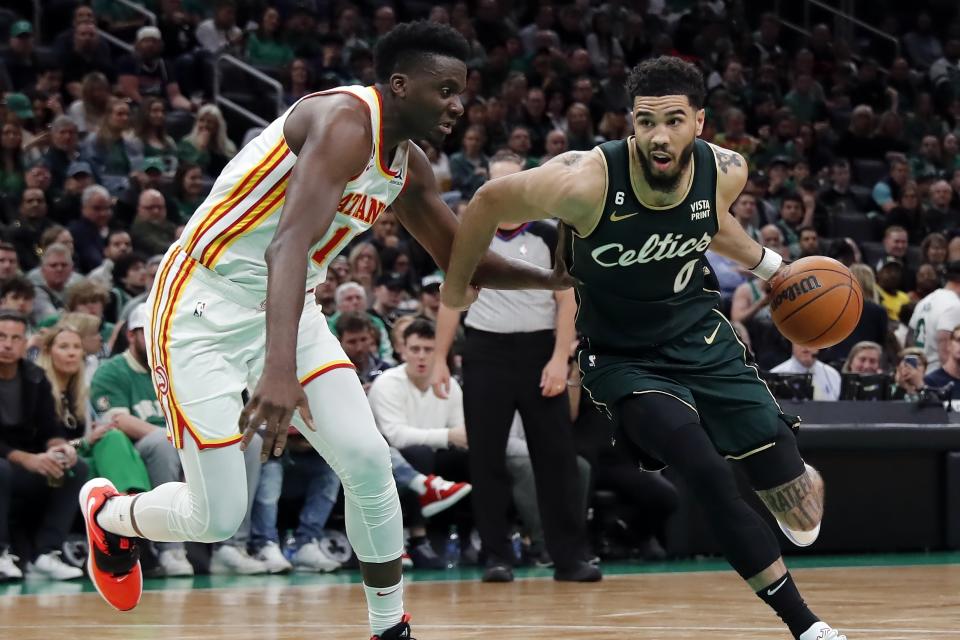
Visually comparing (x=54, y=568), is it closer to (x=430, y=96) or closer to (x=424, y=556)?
(x=424, y=556)

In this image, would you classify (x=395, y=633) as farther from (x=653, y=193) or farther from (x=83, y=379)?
(x=83, y=379)

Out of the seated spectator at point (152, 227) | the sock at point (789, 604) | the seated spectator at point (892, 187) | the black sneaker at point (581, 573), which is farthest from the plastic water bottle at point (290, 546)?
the seated spectator at point (892, 187)

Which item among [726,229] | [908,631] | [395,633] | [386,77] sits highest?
[386,77]

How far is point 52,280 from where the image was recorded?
9.82 meters

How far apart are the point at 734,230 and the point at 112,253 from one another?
621cm

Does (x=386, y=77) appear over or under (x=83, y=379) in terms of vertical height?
over

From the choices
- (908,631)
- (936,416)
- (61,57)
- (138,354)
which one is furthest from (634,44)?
(908,631)

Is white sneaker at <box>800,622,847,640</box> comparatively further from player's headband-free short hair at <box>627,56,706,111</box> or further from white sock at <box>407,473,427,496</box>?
white sock at <box>407,473,427,496</box>

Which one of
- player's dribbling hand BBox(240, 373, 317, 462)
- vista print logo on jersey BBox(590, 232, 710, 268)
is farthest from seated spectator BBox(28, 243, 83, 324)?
player's dribbling hand BBox(240, 373, 317, 462)

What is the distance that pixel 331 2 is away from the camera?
15.9 meters

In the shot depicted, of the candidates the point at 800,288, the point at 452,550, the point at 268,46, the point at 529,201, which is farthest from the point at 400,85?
the point at 268,46

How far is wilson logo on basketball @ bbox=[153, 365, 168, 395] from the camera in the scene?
15.1ft

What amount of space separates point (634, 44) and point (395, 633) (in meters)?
13.8

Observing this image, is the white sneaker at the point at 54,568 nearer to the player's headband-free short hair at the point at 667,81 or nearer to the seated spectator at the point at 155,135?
the player's headband-free short hair at the point at 667,81
